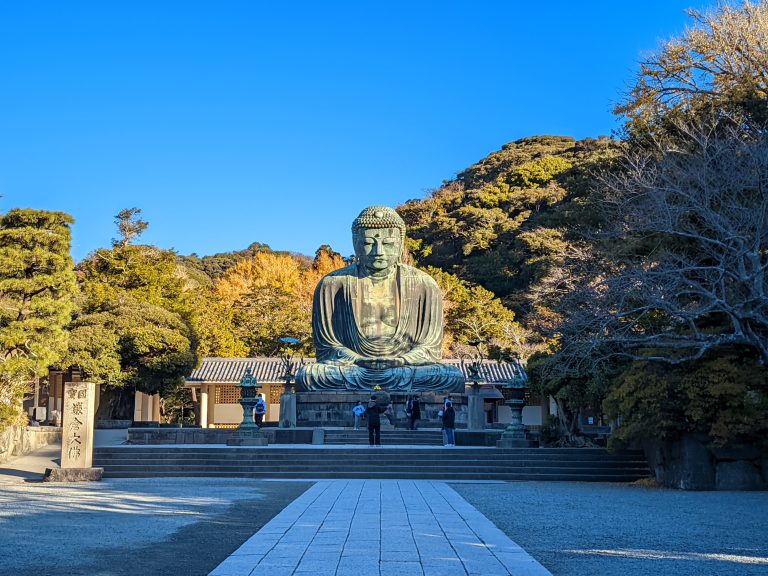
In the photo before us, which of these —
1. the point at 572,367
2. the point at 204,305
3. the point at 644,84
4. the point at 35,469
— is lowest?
the point at 35,469

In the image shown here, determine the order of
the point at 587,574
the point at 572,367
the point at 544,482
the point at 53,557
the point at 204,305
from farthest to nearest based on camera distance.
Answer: the point at 204,305
the point at 572,367
the point at 544,482
the point at 53,557
the point at 587,574

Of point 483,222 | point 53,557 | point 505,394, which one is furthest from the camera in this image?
point 483,222

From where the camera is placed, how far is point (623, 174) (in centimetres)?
1877

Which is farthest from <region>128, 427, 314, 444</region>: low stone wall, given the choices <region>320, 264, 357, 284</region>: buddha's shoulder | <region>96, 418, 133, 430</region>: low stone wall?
<region>96, 418, 133, 430</region>: low stone wall

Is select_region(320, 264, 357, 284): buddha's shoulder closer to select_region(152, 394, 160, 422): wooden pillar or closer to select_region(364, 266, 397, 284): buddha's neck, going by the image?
select_region(364, 266, 397, 284): buddha's neck

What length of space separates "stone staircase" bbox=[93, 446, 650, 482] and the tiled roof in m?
17.9

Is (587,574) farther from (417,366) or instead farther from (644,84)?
(417,366)

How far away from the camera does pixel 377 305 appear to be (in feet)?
89.8

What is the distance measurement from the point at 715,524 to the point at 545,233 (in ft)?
111

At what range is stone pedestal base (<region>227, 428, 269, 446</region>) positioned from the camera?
757 inches

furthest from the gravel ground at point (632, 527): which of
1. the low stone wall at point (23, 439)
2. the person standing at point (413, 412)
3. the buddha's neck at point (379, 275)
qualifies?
the buddha's neck at point (379, 275)

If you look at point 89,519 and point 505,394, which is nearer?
point 89,519

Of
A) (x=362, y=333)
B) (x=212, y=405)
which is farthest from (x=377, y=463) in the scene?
(x=212, y=405)

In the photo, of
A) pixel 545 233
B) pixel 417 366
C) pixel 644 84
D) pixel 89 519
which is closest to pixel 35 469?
pixel 89 519
